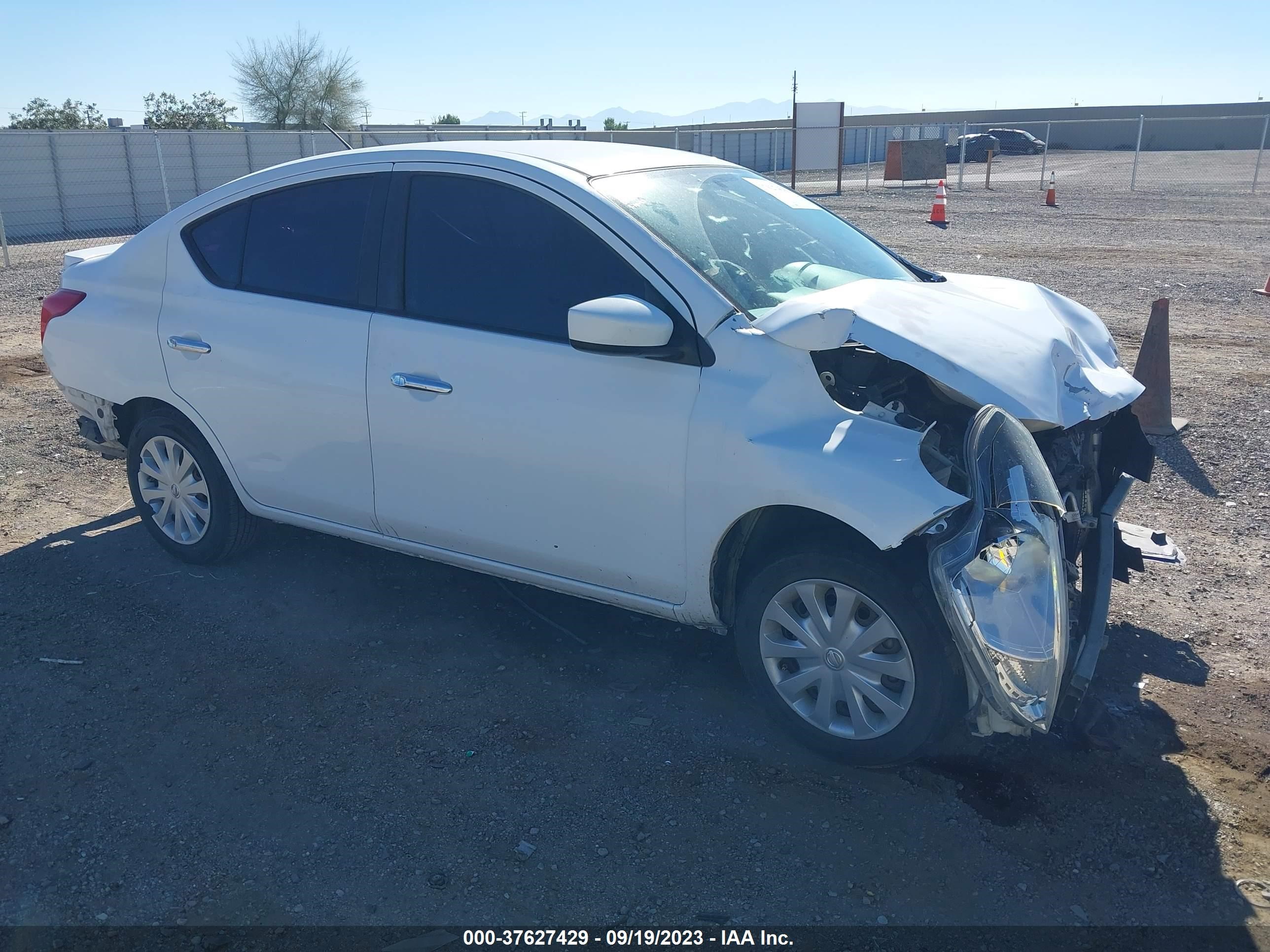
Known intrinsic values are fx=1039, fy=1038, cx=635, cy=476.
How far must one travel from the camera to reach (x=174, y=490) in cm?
500

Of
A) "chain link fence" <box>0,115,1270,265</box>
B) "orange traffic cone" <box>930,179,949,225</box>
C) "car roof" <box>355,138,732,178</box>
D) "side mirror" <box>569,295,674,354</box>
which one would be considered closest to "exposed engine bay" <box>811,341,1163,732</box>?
"side mirror" <box>569,295,674,354</box>

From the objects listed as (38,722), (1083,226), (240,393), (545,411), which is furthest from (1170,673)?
(1083,226)

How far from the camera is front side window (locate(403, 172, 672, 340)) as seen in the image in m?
3.75

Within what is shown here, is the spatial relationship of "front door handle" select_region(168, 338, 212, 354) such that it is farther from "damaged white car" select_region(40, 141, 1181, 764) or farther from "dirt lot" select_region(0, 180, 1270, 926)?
"dirt lot" select_region(0, 180, 1270, 926)

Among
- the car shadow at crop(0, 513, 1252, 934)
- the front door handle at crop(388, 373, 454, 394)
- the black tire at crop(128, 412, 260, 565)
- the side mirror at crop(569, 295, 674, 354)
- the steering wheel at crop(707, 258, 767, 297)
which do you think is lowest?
the car shadow at crop(0, 513, 1252, 934)

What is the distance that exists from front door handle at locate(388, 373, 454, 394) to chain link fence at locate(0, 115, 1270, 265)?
12.9m

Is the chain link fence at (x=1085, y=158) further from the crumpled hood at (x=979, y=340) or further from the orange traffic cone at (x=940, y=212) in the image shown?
the crumpled hood at (x=979, y=340)

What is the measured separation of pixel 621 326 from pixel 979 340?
1244mm

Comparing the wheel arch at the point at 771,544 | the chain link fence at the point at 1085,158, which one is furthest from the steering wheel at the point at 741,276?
the chain link fence at the point at 1085,158

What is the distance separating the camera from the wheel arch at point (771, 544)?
331 cm

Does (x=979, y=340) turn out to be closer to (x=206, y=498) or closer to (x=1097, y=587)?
(x=1097, y=587)

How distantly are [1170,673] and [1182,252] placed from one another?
43.6 ft

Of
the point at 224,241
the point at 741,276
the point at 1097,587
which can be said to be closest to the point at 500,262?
the point at 741,276

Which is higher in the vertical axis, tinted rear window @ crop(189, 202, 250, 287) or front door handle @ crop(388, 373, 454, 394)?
tinted rear window @ crop(189, 202, 250, 287)
